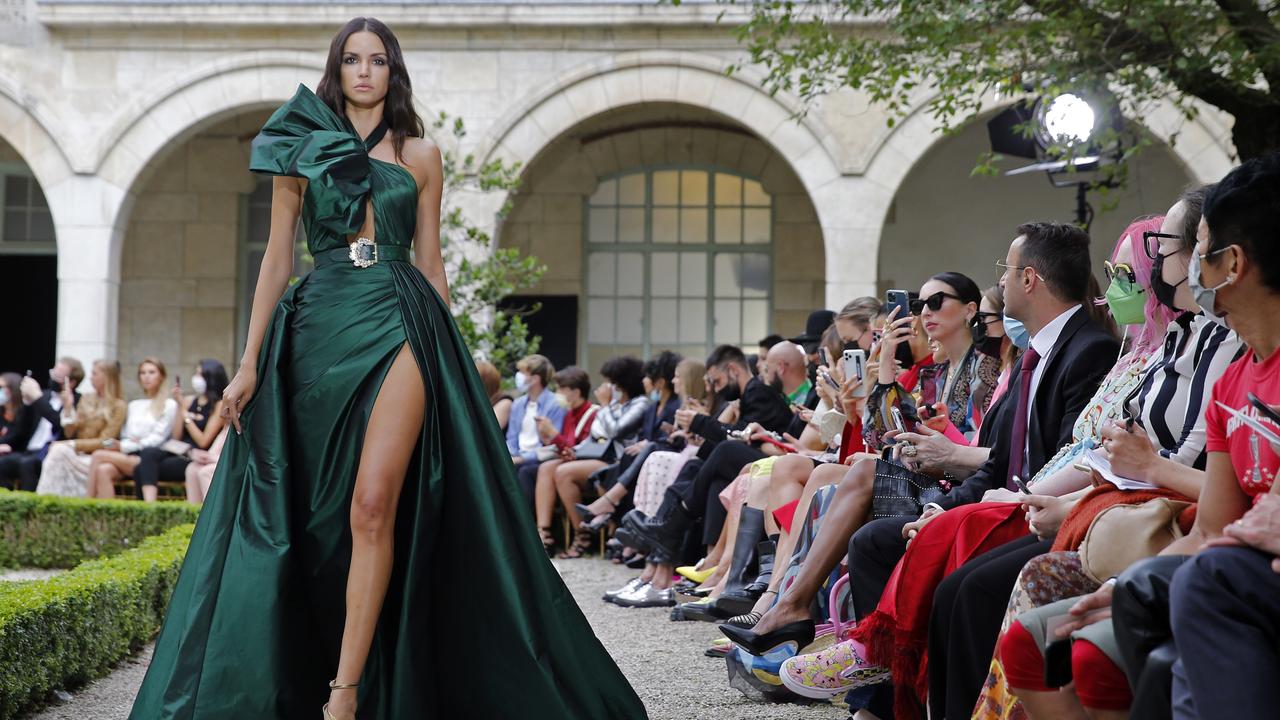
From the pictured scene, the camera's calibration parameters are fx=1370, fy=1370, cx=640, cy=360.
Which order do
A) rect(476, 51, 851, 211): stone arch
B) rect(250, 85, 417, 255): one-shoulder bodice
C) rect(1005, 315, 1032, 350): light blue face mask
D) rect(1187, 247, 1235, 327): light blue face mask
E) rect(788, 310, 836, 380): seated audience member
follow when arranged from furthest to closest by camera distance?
rect(476, 51, 851, 211): stone arch → rect(788, 310, 836, 380): seated audience member → rect(1005, 315, 1032, 350): light blue face mask → rect(250, 85, 417, 255): one-shoulder bodice → rect(1187, 247, 1235, 327): light blue face mask

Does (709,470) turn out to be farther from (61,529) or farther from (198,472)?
(198,472)

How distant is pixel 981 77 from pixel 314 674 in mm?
5884

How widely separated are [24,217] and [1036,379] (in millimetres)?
17023

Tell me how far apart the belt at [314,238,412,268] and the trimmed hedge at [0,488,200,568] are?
6624mm

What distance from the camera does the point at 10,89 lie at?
1468 cm

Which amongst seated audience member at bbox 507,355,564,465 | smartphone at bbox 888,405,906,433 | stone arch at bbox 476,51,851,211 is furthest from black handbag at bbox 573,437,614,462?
smartphone at bbox 888,405,906,433

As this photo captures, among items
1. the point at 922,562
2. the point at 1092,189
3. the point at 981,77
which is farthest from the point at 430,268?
the point at 1092,189

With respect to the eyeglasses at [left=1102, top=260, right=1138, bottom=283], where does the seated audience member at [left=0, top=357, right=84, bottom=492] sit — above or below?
below

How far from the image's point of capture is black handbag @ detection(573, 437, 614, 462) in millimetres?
10711

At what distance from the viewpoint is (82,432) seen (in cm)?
1281

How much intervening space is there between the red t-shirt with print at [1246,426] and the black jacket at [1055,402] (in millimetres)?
1194

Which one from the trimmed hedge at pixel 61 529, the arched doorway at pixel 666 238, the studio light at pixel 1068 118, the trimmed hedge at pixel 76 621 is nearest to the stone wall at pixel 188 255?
the arched doorway at pixel 666 238

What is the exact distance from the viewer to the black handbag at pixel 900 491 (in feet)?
15.0

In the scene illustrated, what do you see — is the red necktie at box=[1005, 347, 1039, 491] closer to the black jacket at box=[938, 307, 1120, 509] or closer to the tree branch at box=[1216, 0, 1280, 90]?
the black jacket at box=[938, 307, 1120, 509]
